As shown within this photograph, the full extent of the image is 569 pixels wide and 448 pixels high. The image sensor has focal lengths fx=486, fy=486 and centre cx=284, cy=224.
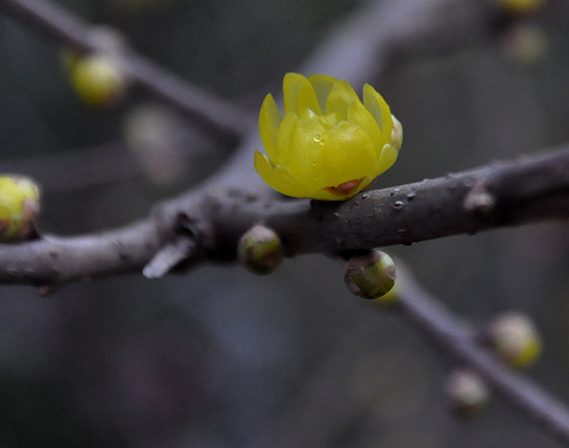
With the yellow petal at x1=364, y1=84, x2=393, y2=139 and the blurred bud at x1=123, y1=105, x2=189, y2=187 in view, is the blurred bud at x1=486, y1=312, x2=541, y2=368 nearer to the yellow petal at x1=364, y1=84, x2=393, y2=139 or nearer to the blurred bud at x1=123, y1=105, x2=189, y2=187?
the yellow petal at x1=364, y1=84, x2=393, y2=139

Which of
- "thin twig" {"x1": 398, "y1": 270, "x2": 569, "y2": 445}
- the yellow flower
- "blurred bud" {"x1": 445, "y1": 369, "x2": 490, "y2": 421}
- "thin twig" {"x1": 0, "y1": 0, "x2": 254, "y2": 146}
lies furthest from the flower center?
"thin twig" {"x1": 0, "y1": 0, "x2": 254, "y2": 146}

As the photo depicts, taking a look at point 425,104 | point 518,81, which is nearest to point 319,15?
point 425,104

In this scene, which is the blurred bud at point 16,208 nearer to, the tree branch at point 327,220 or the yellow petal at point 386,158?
the tree branch at point 327,220

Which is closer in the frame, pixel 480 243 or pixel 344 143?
pixel 344 143

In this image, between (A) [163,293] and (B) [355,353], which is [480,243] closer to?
(B) [355,353]

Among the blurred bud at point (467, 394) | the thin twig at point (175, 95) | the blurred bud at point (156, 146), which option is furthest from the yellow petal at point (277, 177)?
the blurred bud at point (156, 146)

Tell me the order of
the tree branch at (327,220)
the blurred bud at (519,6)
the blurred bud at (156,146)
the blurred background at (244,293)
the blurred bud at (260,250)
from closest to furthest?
1. the tree branch at (327,220)
2. the blurred bud at (260,250)
3. the blurred bud at (519,6)
4. the blurred bud at (156,146)
5. the blurred background at (244,293)

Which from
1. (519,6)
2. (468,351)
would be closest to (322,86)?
(468,351)

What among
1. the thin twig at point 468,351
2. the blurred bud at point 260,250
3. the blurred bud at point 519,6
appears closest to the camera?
the blurred bud at point 260,250

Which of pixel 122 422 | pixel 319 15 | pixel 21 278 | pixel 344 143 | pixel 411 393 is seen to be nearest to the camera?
pixel 344 143
